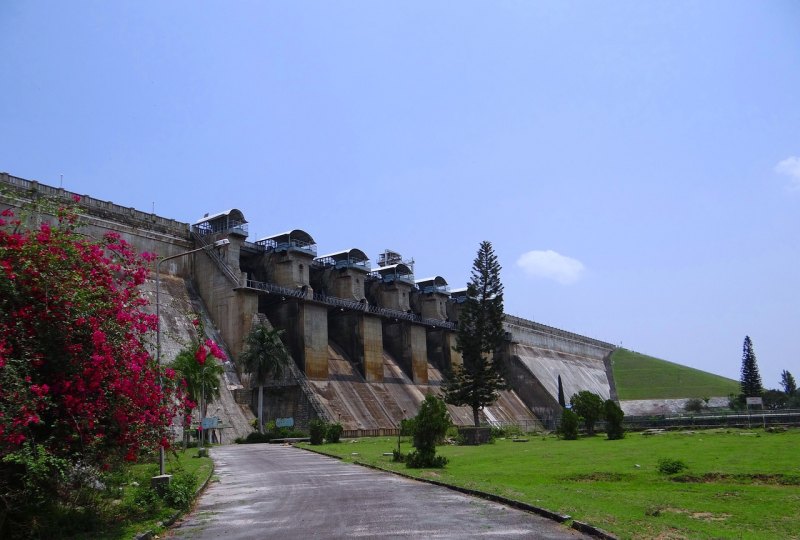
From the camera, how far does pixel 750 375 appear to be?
278ft

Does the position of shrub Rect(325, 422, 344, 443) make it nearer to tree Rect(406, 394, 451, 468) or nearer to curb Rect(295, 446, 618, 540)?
tree Rect(406, 394, 451, 468)

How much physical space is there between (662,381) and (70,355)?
12263 centimetres

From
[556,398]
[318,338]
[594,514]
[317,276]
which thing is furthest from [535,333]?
[594,514]

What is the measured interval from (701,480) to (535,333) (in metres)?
88.0

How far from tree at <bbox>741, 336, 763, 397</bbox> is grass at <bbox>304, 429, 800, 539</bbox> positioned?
5891cm

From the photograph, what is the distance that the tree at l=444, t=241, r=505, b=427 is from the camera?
A: 5397cm

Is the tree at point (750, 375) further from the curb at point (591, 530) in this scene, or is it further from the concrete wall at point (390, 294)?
the curb at point (591, 530)

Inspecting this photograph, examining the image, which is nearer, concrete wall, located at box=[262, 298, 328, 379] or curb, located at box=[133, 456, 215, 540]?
curb, located at box=[133, 456, 215, 540]

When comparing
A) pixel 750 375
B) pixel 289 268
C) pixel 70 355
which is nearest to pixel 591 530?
pixel 70 355

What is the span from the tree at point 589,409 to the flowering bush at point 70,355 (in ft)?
130

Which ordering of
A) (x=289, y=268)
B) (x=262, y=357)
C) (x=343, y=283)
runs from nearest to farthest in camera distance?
(x=262, y=357), (x=289, y=268), (x=343, y=283)

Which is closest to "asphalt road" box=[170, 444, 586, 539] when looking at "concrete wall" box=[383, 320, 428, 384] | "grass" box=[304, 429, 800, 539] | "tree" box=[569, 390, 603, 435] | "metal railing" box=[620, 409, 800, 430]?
"grass" box=[304, 429, 800, 539]

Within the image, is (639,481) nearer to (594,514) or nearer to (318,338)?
(594,514)

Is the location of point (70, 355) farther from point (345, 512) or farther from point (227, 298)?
point (227, 298)
